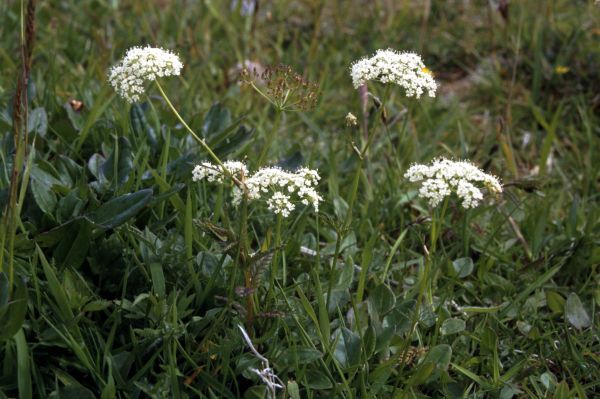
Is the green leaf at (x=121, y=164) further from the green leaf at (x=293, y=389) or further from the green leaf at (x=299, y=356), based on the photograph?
the green leaf at (x=293, y=389)

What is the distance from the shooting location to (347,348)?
1.91 meters

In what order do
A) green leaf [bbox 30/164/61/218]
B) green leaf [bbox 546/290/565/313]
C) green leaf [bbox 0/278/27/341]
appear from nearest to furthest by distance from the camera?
1. green leaf [bbox 0/278/27/341]
2. green leaf [bbox 30/164/61/218]
3. green leaf [bbox 546/290/565/313]

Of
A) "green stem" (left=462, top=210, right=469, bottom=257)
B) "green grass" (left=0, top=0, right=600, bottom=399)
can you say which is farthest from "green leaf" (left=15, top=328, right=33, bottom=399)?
"green stem" (left=462, top=210, right=469, bottom=257)

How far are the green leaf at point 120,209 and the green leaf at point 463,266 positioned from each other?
96cm

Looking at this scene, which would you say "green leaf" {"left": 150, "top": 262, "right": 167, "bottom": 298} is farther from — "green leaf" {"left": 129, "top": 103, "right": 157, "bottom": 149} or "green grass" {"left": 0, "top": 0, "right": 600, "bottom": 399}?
"green leaf" {"left": 129, "top": 103, "right": 157, "bottom": 149}

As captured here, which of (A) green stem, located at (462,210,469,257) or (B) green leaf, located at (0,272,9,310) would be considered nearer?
(B) green leaf, located at (0,272,9,310)

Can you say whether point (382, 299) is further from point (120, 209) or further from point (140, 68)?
point (140, 68)

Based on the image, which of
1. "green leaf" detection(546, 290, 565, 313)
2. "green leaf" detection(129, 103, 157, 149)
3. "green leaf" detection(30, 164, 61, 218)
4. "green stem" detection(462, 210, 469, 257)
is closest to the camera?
"green leaf" detection(30, 164, 61, 218)

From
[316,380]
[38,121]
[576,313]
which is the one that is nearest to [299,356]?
[316,380]

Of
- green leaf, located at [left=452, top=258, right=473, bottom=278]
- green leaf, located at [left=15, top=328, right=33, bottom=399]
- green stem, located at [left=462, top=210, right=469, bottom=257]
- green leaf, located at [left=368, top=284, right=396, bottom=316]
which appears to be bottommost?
green leaf, located at [left=15, top=328, right=33, bottom=399]

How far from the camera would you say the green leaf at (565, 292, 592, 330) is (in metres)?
2.18

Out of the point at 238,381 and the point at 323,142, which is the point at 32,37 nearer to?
the point at 238,381

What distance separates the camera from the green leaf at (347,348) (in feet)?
6.21

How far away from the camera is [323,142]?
329 cm
